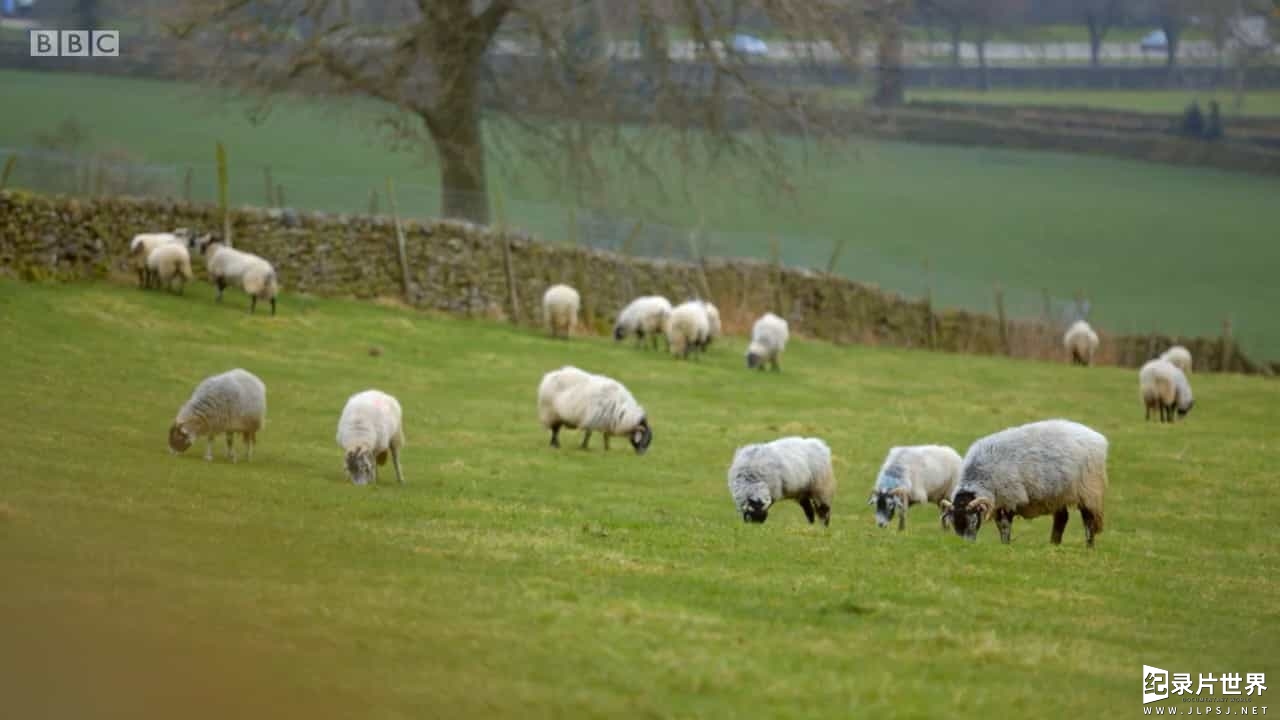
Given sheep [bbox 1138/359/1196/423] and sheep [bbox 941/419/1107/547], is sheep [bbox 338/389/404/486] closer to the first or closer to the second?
sheep [bbox 941/419/1107/547]

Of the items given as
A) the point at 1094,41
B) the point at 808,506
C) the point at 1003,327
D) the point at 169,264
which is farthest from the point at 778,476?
the point at 1094,41

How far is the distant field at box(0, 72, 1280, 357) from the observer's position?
48750mm

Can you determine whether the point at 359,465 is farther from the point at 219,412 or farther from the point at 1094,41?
the point at 1094,41

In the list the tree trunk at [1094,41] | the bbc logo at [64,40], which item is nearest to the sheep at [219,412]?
the bbc logo at [64,40]

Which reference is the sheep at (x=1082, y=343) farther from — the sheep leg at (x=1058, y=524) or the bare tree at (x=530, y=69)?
the sheep leg at (x=1058, y=524)

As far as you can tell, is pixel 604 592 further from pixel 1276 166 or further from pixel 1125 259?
pixel 1276 166

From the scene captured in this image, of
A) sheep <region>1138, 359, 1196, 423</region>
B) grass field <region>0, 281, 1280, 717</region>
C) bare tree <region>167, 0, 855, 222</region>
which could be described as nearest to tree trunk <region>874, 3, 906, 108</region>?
bare tree <region>167, 0, 855, 222</region>

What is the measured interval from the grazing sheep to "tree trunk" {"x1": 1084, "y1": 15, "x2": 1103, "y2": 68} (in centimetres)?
6328

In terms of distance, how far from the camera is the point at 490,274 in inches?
1698

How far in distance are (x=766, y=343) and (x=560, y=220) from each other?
12.4m

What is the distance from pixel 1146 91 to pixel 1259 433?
67312 mm

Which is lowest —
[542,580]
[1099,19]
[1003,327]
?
[542,580]

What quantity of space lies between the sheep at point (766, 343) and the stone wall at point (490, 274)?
6.32 meters

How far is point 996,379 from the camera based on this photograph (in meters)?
40.6
